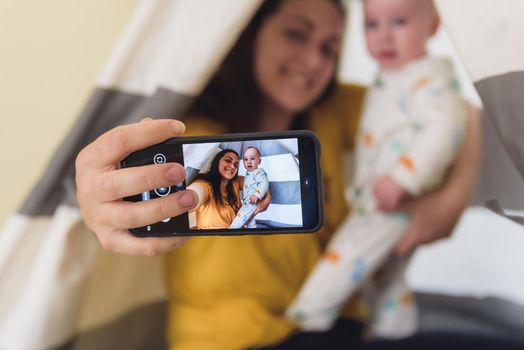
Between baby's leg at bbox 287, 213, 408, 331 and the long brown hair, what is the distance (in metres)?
0.22

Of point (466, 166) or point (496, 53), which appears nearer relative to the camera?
point (496, 53)

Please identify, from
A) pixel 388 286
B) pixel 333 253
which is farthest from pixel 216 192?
pixel 388 286

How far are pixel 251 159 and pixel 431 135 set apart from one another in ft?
1.02

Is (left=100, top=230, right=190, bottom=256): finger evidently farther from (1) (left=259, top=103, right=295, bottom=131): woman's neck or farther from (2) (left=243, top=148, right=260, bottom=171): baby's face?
(1) (left=259, top=103, right=295, bottom=131): woman's neck

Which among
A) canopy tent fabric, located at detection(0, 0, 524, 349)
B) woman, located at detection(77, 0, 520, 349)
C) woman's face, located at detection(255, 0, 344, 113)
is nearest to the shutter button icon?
canopy tent fabric, located at detection(0, 0, 524, 349)

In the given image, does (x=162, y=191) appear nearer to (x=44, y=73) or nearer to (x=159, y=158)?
(x=159, y=158)

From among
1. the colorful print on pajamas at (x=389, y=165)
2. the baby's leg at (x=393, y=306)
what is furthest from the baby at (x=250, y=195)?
the baby's leg at (x=393, y=306)

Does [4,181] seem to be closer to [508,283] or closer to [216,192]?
[216,192]

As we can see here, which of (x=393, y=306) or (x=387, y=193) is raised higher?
(x=387, y=193)

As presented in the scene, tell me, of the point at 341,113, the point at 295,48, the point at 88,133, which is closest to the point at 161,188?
the point at 88,133

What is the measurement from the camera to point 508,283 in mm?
917

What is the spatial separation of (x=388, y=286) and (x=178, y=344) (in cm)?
30

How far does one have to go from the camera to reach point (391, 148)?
2.40 ft

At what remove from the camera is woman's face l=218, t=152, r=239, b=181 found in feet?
1.54
